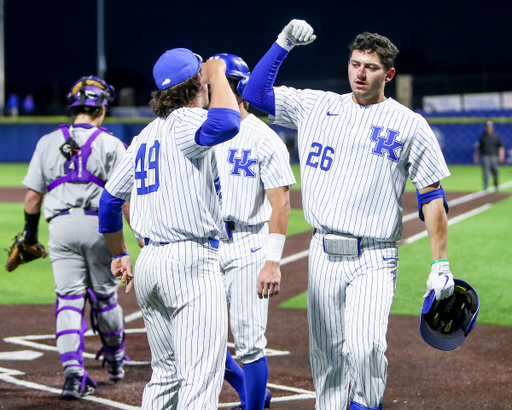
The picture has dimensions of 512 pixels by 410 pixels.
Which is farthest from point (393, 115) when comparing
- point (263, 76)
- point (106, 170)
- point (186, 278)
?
point (106, 170)

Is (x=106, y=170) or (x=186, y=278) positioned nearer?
(x=186, y=278)

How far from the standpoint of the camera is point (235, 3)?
60438 mm

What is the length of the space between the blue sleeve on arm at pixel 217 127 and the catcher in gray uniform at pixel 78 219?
2415 millimetres

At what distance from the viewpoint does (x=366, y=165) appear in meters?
4.04

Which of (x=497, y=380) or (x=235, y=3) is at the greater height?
(x=235, y=3)

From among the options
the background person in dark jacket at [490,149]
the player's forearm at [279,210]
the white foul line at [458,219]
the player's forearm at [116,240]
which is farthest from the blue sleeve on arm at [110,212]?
the background person in dark jacket at [490,149]

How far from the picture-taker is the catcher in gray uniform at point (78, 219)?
5488 mm

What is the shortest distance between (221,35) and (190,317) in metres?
59.5

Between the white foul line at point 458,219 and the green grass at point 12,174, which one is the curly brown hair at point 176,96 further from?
the green grass at point 12,174

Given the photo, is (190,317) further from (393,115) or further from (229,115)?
(393,115)

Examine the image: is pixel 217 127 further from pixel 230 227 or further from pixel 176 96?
pixel 230 227

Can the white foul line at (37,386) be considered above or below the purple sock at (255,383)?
below

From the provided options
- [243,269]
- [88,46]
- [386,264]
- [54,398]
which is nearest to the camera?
[386,264]

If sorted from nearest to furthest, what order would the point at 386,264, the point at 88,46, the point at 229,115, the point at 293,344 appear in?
the point at 229,115, the point at 386,264, the point at 293,344, the point at 88,46
